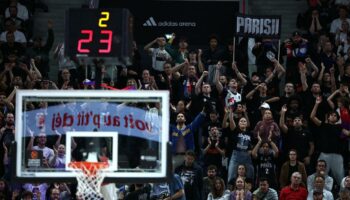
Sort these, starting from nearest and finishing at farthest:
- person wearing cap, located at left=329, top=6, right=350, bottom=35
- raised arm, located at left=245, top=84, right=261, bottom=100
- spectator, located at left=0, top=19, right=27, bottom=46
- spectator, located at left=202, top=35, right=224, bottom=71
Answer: raised arm, located at left=245, top=84, right=261, bottom=100, spectator, located at left=202, top=35, right=224, bottom=71, spectator, located at left=0, top=19, right=27, bottom=46, person wearing cap, located at left=329, top=6, right=350, bottom=35

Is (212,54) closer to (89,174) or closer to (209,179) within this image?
(209,179)

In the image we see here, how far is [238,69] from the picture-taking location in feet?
87.0

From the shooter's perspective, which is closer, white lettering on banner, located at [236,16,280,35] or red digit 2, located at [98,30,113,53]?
red digit 2, located at [98,30,113,53]

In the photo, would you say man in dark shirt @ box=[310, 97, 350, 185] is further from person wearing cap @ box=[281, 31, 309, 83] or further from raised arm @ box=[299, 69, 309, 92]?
person wearing cap @ box=[281, 31, 309, 83]

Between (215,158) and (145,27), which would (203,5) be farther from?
(215,158)

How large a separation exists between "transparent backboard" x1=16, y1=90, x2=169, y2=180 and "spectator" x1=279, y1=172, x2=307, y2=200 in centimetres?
593

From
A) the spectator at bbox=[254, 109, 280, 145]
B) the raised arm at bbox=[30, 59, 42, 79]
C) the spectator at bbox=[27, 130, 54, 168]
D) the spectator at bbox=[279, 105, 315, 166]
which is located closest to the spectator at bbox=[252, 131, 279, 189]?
the spectator at bbox=[254, 109, 280, 145]

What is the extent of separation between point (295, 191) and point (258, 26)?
15.7ft

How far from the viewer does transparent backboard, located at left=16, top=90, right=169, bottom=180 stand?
16891 mm

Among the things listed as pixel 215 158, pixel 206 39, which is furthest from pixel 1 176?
pixel 206 39

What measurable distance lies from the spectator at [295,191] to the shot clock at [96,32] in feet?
22.1

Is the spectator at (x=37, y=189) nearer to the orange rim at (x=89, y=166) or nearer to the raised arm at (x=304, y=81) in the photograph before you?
the orange rim at (x=89, y=166)

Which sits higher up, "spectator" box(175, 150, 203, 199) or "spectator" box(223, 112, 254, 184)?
"spectator" box(223, 112, 254, 184)

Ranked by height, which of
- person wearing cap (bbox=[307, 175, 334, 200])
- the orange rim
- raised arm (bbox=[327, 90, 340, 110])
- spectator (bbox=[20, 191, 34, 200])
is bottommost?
spectator (bbox=[20, 191, 34, 200])
